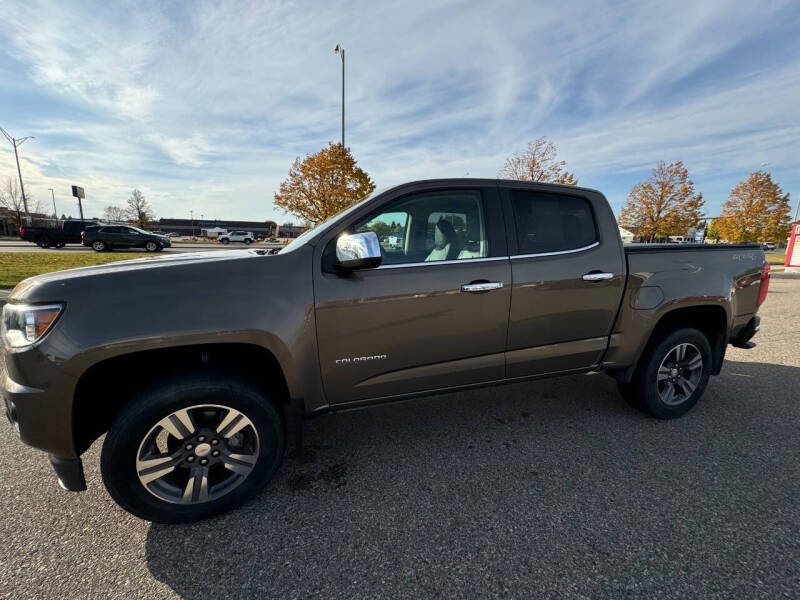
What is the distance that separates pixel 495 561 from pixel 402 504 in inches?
23.5

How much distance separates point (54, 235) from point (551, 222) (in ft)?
93.2

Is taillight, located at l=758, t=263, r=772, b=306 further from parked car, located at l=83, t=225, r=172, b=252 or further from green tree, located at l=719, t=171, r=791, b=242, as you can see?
green tree, located at l=719, t=171, r=791, b=242

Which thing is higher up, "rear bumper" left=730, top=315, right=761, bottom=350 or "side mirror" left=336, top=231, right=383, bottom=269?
"side mirror" left=336, top=231, right=383, bottom=269

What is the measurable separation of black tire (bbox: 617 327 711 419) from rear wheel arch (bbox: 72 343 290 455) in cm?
280

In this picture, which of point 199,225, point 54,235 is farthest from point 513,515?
point 199,225

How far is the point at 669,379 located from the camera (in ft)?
10.6

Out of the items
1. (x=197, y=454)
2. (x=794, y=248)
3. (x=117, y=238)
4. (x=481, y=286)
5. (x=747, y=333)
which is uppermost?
(x=481, y=286)

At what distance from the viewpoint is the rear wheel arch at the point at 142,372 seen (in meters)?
1.99

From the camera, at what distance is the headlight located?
1.80 m

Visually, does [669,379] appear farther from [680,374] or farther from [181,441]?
[181,441]

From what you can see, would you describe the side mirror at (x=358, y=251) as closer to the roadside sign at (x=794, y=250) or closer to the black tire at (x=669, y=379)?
the black tire at (x=669, y=379)

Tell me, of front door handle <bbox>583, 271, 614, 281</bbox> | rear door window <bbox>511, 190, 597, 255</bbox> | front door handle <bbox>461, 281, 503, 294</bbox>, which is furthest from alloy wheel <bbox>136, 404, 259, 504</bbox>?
front door handle <bbox>583, 271, 614, 281</bbox>

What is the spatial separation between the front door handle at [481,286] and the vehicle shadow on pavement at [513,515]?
46.5 inches

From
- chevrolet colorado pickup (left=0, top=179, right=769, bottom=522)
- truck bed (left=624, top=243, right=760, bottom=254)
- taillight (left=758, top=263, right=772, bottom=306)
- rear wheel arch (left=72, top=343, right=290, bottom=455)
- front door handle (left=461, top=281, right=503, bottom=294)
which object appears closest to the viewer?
chevrolet colorado pickup (left=0, top=179, right=769, bottom=522)
